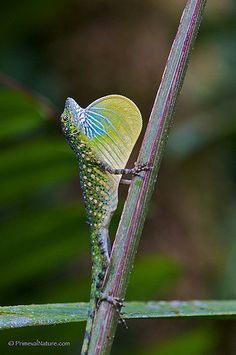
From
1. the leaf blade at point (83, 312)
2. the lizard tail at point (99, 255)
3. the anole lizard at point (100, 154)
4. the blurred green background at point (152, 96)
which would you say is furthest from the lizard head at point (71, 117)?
the blurred green background at point (152, 96)

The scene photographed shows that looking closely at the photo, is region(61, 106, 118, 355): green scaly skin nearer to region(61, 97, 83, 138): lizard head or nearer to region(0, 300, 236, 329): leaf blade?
region(61, 97, 83, 138): lizard head

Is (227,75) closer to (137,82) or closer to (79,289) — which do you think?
(137,82)

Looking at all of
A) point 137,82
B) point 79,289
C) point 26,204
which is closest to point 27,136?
point 26,204

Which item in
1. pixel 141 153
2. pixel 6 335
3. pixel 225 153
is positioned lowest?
pixel 6 335

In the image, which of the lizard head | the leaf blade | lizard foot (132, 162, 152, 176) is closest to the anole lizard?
the lizard head

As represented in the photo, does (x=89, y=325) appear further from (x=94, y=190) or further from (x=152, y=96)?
(x=152, y=96)

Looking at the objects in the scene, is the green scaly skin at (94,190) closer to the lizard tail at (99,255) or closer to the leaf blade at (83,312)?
the lizard tail at (99,255)

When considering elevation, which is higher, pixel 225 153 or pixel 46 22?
pixel 46 22
